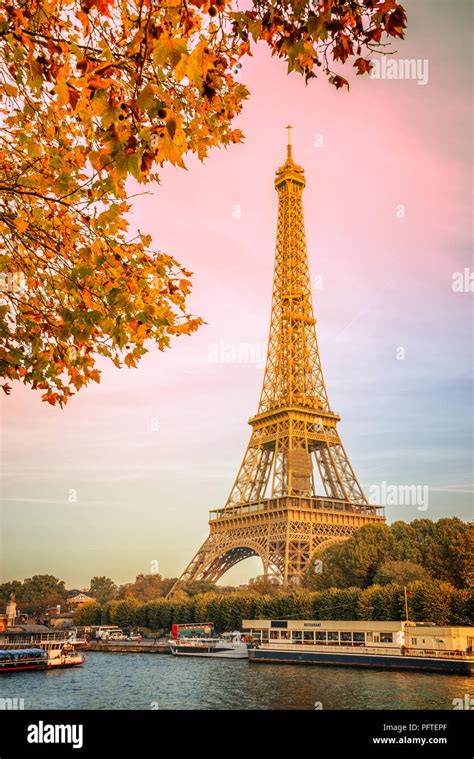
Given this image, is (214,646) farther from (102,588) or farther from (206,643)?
(102,588)

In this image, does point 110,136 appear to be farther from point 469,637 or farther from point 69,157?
point 469,637

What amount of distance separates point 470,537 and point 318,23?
4876cm

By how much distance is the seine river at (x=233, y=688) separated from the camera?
27.8 m

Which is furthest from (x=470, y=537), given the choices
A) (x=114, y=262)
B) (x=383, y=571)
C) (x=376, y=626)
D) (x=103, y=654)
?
(x=114, y=262)

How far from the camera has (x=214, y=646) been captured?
56094mm

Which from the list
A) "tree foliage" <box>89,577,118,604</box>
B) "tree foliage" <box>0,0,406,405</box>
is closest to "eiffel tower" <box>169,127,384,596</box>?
"tree foliage" <box>0,0,406,405</box>

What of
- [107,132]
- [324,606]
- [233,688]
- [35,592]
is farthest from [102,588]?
[107,132]

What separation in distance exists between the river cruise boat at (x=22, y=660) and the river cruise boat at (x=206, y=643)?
11.8m

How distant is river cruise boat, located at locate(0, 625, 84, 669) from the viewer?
5266 cm

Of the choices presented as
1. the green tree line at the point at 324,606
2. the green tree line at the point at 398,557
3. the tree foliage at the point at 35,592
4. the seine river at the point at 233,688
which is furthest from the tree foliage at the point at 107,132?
the tree foliage at the point at 35,592

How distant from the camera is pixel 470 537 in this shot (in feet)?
158

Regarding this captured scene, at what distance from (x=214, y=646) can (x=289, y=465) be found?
17384 millimetres

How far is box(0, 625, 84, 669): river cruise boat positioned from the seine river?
432 cm

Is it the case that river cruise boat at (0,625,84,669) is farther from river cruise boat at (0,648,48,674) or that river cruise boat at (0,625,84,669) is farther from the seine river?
the seine river
